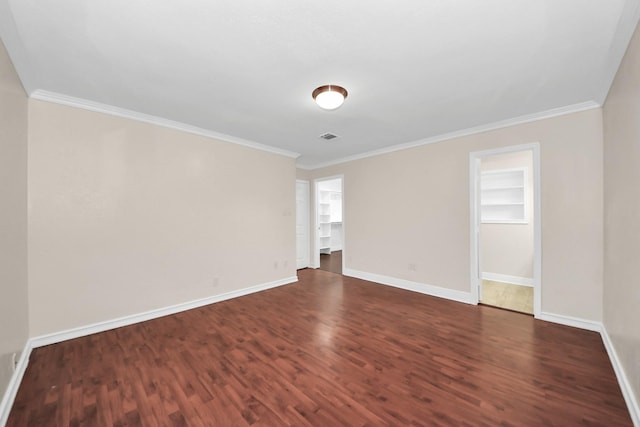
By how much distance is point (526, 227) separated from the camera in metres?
4.43

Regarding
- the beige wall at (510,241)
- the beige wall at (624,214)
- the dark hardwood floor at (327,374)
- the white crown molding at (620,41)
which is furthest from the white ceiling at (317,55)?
the dark hardwood floor at (327,374)

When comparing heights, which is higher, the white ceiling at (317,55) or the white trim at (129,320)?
the white ceiling at (317,55)

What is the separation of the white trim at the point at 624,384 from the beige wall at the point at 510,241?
2.20m

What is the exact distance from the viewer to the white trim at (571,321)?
8.93 ft

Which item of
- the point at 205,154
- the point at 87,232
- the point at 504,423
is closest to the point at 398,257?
the point at 504,423

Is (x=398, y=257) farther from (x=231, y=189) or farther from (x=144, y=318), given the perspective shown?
(x=144, y=318)

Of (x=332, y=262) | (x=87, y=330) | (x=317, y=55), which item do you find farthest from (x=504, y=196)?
(x=87, y=330)

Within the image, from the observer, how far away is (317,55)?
1902 mm

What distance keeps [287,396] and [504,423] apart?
4.57 ft

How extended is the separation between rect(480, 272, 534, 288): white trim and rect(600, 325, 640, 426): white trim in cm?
213

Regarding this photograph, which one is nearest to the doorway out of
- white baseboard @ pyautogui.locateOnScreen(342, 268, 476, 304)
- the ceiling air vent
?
white baseboard @ pyautogui.locateOnScreen(342, 268, 476, 304)

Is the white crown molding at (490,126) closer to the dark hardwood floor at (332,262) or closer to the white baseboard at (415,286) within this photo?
the white baseboard at (415,286)

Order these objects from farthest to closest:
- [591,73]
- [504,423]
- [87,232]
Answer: [87,232], [591,73], [504,423]

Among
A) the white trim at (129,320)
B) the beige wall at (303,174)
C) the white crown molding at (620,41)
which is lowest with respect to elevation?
the white trim at (129,320)
